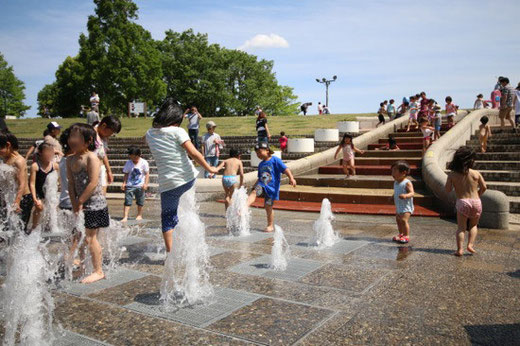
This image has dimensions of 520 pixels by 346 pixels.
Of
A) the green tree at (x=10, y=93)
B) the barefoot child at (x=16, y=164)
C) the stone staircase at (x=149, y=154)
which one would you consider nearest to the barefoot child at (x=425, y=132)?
the stone staircase at (x=149, y=154)

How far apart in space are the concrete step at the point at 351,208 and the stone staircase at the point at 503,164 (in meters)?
1.80

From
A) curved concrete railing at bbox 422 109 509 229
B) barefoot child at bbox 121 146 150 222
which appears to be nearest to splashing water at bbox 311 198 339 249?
curved concrete railing at bbox 422 109 509 229

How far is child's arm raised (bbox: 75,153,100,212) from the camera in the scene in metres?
4.54

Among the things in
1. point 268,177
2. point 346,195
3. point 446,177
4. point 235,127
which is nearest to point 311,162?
point 346,195

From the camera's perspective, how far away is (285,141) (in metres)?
17.7

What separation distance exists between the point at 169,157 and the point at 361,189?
802 cm

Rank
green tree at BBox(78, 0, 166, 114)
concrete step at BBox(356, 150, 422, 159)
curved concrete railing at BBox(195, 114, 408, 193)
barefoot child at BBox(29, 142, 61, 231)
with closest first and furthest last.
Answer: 1. barefoot child at BBox(29, 142, 61, 231)
2. curved concrete railing at BBox(195, 114, 408, 193)
3. concrete step at BBox(356, 150, 422, 159)
4. green tree at BBox(78, 0, 166, 114)

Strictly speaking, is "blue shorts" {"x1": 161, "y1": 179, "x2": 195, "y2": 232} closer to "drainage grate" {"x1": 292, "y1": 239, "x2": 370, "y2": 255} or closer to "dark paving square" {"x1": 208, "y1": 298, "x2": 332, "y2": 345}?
"dark paving square" {"x1": 208, "y1": 298, "x2": 332, "y2": 345}

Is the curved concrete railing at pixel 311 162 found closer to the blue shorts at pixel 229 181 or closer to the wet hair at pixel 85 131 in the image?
the blue shorts at pixel 229 181

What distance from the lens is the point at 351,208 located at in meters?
9.90

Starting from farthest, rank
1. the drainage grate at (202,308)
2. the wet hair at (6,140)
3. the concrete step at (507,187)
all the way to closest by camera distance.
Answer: the concrete step at (507,187)
the wet hair at (6,140)
the drainage grate at (202,308)

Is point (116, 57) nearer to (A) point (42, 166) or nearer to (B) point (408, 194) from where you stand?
(A) point (42, 166)

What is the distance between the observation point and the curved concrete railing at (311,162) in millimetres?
12000

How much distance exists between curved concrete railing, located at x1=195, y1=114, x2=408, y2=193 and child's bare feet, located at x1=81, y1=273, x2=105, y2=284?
23.4 ft
